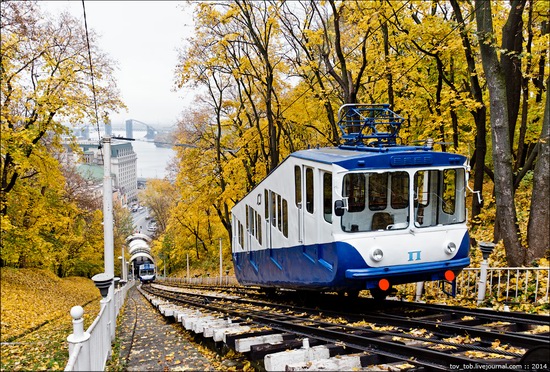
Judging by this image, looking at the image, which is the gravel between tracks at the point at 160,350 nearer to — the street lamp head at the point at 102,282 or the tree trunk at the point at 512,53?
the street lamp head at the point at 102,282

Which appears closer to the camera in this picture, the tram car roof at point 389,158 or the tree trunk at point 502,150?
the tram car roof at point 389,158

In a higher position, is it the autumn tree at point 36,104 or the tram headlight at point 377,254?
the autumn tree at point 36,104

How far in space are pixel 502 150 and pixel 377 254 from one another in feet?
15.0

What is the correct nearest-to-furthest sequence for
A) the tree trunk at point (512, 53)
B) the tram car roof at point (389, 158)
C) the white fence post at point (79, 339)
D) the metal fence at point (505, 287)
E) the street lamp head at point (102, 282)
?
the white fence post at point (79, 339), the tram car roof at point (389, 158), the street lamp head at point (102, 282), the metal fence at point (505, 287), the tree trunk at point (512, 53)

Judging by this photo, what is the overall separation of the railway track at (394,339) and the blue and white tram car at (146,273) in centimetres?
4905

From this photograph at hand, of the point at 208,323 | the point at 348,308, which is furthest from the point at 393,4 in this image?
the point at 208,323

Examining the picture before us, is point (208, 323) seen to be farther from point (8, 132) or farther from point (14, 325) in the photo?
point (8, 132)

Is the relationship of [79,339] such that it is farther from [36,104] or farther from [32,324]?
[36,104]

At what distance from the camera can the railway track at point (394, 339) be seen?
516 centimetres

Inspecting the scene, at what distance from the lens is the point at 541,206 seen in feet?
32.1

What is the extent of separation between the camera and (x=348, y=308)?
998cm

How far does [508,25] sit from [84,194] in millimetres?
32398

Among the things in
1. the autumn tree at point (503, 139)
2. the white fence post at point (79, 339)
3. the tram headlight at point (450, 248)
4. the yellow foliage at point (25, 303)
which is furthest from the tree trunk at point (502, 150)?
the yellow foliage at point (25, 303)

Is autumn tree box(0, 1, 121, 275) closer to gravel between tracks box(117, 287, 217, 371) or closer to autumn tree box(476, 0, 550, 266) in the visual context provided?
gravel between tracks box(117, 287, 217, 371)
